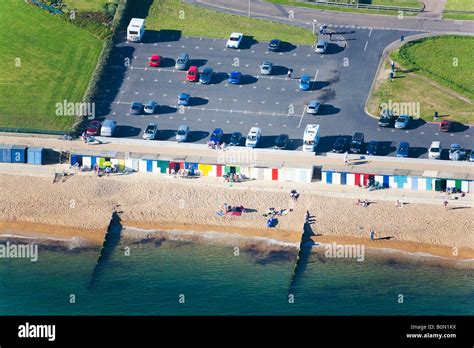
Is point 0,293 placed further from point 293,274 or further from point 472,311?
point 472,311

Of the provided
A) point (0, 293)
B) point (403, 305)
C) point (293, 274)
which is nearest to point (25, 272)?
point (0, 293)

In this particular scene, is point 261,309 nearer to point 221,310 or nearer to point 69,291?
point 221,310

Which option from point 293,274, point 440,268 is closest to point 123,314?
point 293,274

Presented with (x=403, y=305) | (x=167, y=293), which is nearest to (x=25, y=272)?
(x=167, y=293)

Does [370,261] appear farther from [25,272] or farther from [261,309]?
[25,272]
